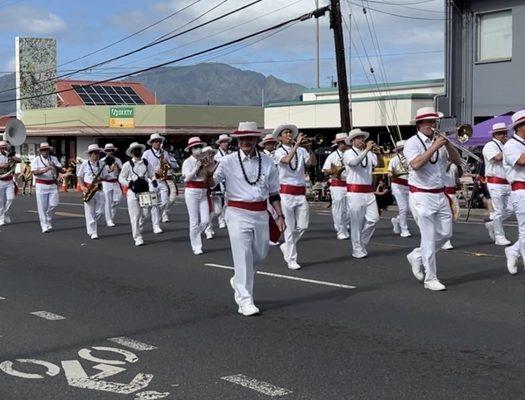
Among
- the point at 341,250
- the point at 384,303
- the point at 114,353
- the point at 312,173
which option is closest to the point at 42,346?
the point at 114,353

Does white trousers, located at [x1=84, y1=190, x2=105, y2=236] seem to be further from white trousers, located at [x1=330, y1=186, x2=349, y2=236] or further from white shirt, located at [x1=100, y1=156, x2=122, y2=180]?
white trousers, located at [x1=330, y1=186, x2=349, y2=236]

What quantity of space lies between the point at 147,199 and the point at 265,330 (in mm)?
7721

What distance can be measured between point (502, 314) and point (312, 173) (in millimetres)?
22360

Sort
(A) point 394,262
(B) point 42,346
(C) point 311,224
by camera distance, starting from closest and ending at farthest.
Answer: (B) point 42,346
(A) point 394,262
(C) point 311,224

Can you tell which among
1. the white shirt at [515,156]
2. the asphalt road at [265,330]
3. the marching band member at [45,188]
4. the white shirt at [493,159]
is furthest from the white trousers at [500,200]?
the marching band member at [45,188]

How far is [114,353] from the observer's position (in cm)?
661

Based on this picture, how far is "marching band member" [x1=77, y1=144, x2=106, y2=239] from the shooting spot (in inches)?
622

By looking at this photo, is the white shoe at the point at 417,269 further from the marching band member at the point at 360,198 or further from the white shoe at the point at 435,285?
the marching band member at the point at 360,198

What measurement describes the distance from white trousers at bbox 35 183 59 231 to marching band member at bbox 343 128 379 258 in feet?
25.2

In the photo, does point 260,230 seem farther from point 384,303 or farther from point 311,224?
point 311,224

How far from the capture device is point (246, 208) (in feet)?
26.5

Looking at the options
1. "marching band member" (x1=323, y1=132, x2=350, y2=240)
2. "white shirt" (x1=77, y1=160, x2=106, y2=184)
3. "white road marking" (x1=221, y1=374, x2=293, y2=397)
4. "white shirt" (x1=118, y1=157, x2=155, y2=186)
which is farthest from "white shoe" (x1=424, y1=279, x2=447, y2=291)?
"white shirt" (x1=77, y1=160, x2=106, y2=184)

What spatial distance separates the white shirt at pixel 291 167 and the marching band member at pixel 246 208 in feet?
11.0

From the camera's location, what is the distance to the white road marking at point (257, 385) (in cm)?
544
